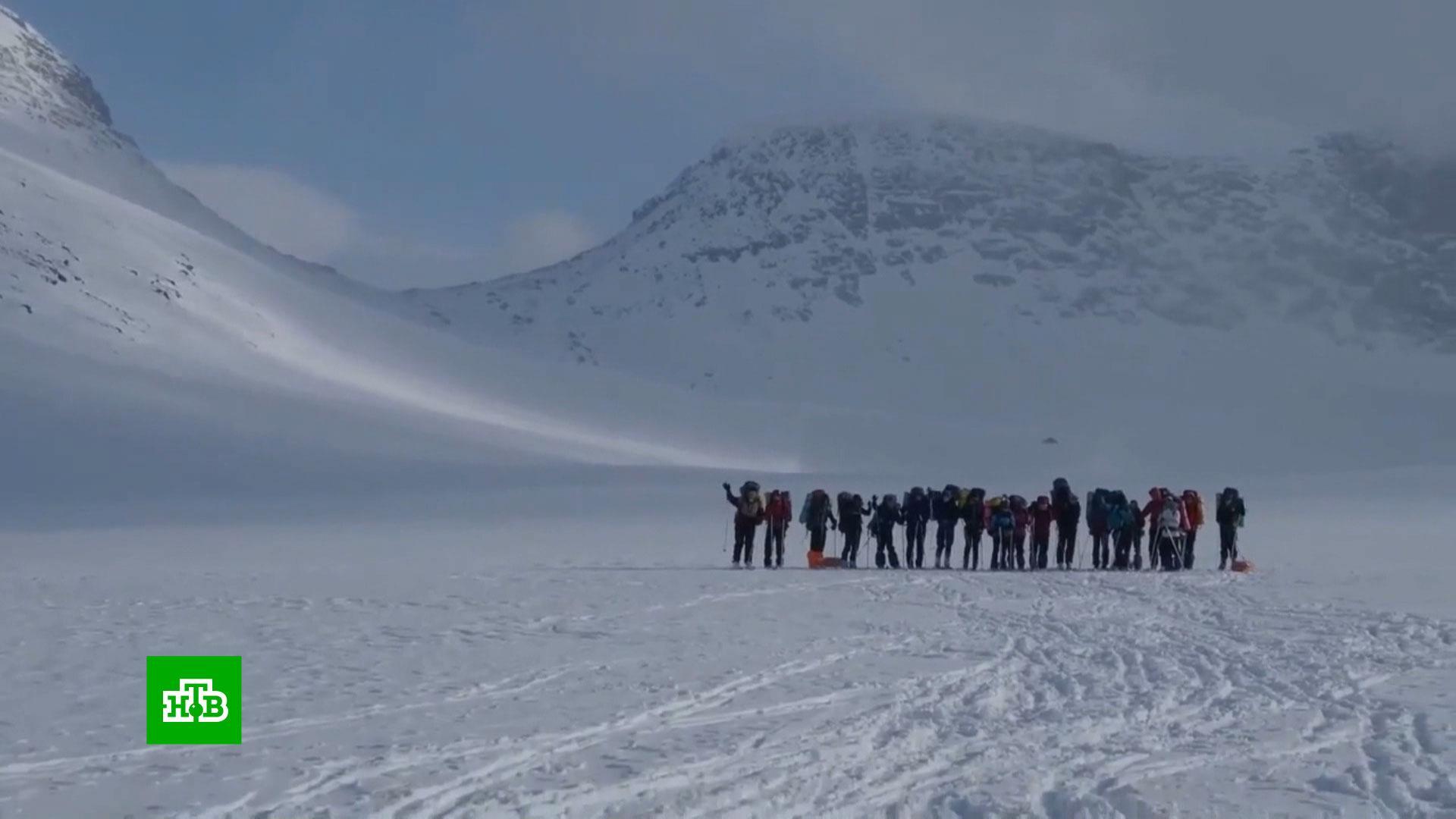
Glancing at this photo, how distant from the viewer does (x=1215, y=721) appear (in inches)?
367

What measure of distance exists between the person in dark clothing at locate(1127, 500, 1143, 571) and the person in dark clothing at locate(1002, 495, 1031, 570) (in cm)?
147

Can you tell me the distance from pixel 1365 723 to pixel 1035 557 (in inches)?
497

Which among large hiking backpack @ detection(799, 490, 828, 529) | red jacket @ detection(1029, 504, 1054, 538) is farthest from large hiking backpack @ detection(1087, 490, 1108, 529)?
large hiking backpack @ detection(799, 490, 828, 529)

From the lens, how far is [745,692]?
34.0 feet

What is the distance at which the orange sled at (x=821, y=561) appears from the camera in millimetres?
21562

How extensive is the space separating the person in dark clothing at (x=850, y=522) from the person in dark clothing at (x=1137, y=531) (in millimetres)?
3886

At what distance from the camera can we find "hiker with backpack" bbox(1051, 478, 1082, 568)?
21.5 m

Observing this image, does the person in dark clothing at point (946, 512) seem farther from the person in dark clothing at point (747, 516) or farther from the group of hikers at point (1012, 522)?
the person in dark clothing at point (747, 516)

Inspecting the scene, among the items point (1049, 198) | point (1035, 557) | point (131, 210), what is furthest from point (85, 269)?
point (1049, 198)

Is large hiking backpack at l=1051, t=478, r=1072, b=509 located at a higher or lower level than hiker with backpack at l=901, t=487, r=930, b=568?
higher

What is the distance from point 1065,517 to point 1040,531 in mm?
431

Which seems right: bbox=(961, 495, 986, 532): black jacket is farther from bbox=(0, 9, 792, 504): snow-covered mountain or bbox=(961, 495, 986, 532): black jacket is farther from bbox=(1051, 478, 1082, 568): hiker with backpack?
bbox=(0, 9, 792, 504): snow-covered mountain

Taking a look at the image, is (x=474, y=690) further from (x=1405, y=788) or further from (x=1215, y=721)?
(x=1405, y=788)

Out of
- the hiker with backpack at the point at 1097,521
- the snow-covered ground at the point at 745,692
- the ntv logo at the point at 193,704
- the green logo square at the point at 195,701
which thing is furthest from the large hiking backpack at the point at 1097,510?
the ntv logo at the point at 193,704
